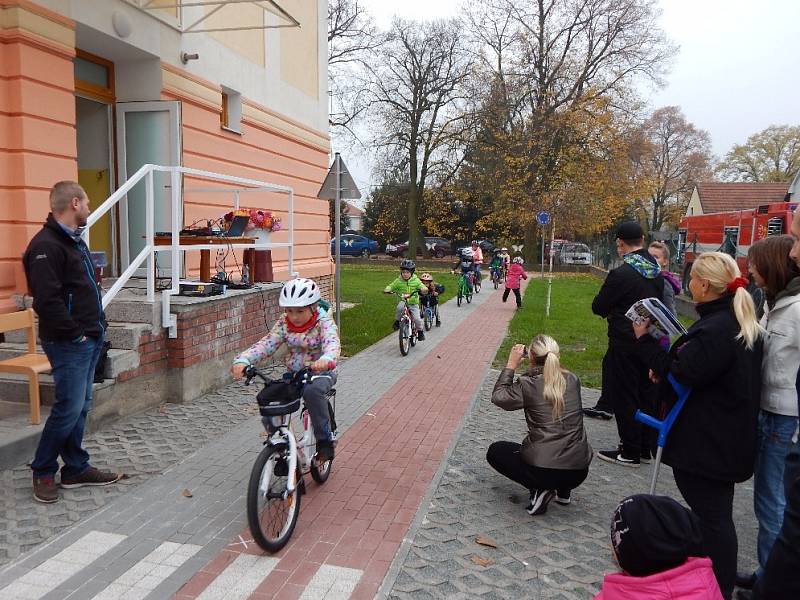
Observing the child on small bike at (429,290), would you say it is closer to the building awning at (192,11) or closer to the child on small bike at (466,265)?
the child on small bike at (466,265)

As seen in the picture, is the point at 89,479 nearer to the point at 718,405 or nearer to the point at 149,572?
the point at 149,572

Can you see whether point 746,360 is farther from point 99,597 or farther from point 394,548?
point 99,597

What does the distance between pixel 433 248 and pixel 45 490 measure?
43.8 meters

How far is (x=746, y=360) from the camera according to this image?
3.24m

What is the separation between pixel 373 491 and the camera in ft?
16.3

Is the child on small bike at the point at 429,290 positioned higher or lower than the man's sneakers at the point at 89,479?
higher

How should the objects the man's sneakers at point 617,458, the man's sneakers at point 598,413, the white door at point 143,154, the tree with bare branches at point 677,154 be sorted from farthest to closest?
the tree with bare branches at point 677,154
the white door at point 143,154
the man's sneakers at point 598,413
the man's sneakers at point 617,458

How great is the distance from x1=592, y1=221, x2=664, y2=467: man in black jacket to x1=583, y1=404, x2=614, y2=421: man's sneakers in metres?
1.31

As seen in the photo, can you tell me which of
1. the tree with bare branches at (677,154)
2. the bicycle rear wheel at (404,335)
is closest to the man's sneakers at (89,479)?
the bicycle rear wheel at (404,335)

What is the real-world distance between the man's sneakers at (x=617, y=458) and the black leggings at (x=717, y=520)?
2.36 m

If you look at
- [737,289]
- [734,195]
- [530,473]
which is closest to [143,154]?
[530,473]

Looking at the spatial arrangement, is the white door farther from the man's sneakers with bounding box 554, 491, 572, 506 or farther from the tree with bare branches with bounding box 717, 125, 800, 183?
the tree with bare branches with bounding box 717, 125, 800, 183

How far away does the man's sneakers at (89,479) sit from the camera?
15.6 ft

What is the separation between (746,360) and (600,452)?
2907 mm
